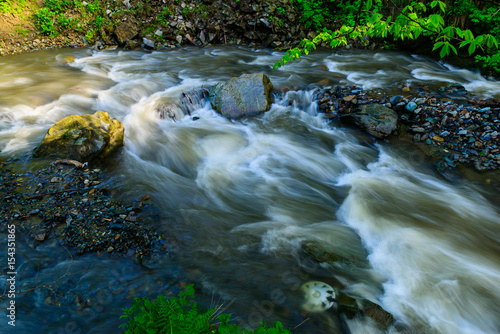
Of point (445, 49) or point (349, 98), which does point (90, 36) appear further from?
point (445, 49)

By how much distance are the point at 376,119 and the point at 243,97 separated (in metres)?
3.20

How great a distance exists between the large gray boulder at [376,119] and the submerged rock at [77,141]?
17.6 feet

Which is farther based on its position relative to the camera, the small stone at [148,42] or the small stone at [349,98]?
the small stone at [148,42]

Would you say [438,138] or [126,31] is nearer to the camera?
[438,138]

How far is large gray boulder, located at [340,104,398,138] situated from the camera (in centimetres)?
655

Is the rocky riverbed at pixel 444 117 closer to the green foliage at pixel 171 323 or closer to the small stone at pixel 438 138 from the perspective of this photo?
the small stone at pixel 438 138

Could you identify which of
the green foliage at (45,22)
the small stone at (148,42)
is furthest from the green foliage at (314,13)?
the green foliage at (45,22)

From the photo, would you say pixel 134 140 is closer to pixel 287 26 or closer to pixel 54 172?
pixel 54 172

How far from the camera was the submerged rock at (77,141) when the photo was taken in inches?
210

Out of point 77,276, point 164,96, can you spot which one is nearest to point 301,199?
point 77,276

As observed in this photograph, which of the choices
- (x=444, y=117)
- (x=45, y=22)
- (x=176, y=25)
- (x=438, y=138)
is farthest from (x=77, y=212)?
(x=45, y=22)

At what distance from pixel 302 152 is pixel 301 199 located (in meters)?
1.56

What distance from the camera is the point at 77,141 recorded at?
5375 mm

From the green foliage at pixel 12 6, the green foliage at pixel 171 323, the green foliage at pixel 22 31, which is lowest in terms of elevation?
the green foliage at pixel 171 323
